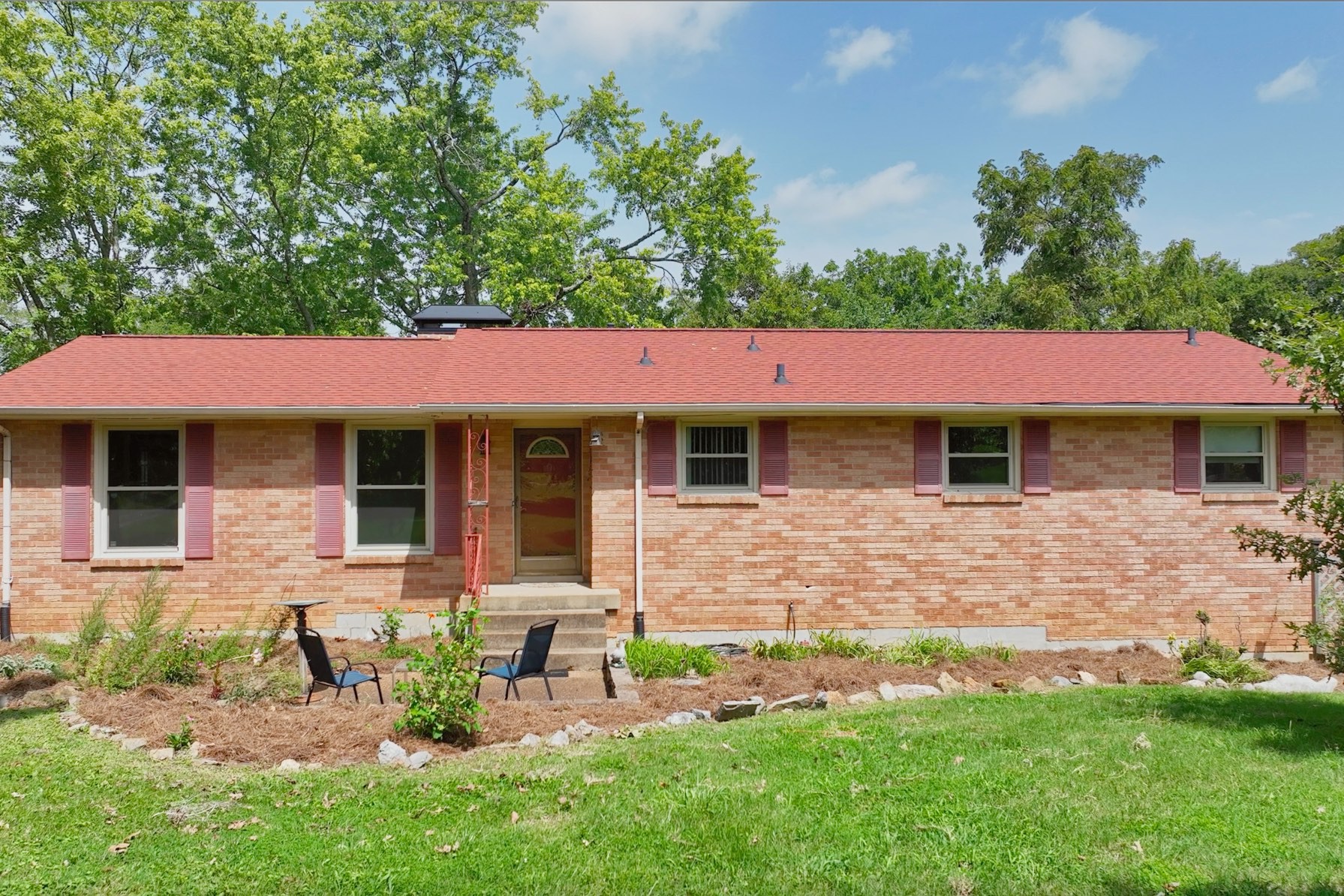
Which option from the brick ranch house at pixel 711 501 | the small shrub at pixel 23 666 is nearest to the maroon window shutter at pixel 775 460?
the brick ranch house at pixel 711 501

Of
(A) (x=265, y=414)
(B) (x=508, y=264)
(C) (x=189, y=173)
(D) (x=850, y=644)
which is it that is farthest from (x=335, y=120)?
(D) (x=850, y=644)

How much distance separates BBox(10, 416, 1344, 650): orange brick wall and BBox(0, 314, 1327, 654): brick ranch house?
0.10 ft

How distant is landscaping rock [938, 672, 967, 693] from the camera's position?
29.3 feet

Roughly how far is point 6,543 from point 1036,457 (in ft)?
43.9

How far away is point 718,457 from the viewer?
453 inches

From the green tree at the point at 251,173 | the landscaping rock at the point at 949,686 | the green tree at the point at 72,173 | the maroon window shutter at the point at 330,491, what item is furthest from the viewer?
the green tree at the point at 251,173

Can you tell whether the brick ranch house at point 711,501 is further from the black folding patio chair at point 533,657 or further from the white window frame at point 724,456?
the black folding patio chair at point 533,657

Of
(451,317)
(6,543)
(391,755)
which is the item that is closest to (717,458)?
(391,755)

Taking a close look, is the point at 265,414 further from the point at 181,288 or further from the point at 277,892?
the point at 181,288

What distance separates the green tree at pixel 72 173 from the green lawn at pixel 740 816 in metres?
17.8

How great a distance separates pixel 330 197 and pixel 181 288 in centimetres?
482

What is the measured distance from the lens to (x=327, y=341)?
14578 mm

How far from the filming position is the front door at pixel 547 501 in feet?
40.0

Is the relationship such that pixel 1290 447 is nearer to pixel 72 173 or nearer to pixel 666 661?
pixel 666 661
